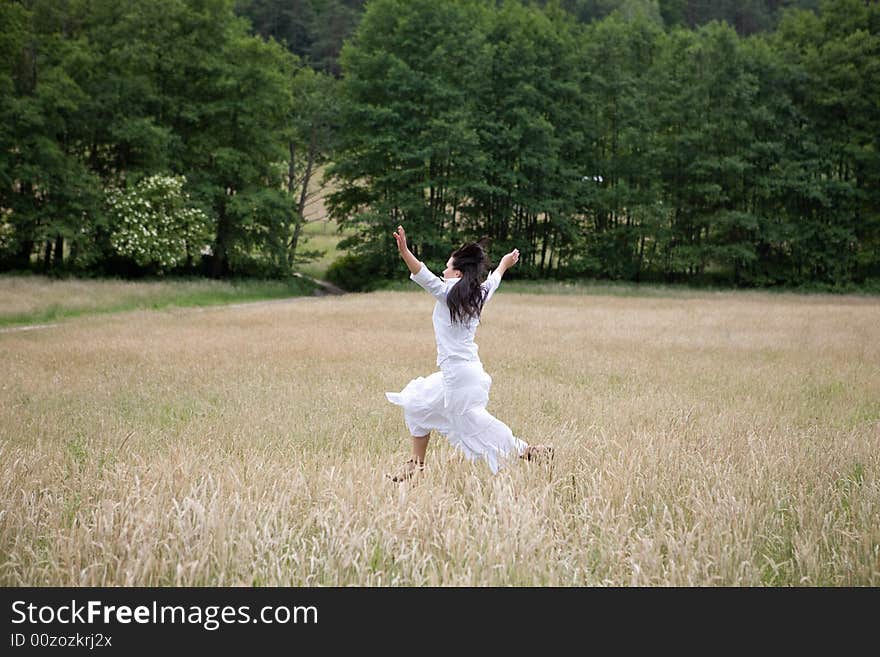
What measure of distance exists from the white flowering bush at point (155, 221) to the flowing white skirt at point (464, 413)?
3342 cm

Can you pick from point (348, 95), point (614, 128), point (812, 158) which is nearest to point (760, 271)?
point (812, 158)

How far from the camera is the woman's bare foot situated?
5637 mm

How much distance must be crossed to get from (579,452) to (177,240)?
3474cm

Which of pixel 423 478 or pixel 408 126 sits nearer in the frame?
pixel 423 478

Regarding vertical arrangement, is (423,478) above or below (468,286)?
below

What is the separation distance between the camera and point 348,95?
1897 inches

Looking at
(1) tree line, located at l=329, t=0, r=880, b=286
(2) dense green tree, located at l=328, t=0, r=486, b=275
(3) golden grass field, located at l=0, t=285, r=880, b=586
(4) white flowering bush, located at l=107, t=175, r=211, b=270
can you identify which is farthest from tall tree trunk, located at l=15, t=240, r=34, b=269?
(3) golden grass field, located at l=0, t=285, r=880, b=586

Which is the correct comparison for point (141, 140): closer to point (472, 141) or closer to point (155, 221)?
point (155, 221)

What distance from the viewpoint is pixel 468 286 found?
582 centimetres

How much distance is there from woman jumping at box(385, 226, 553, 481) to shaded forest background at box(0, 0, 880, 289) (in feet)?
111

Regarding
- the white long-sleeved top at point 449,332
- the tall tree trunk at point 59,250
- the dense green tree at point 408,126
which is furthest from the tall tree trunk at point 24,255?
the white long-sleeved top at point 449,332

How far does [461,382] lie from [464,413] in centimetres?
27

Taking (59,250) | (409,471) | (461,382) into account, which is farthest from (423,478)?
(59,250)

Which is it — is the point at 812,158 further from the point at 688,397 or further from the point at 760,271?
the point at 688,397
